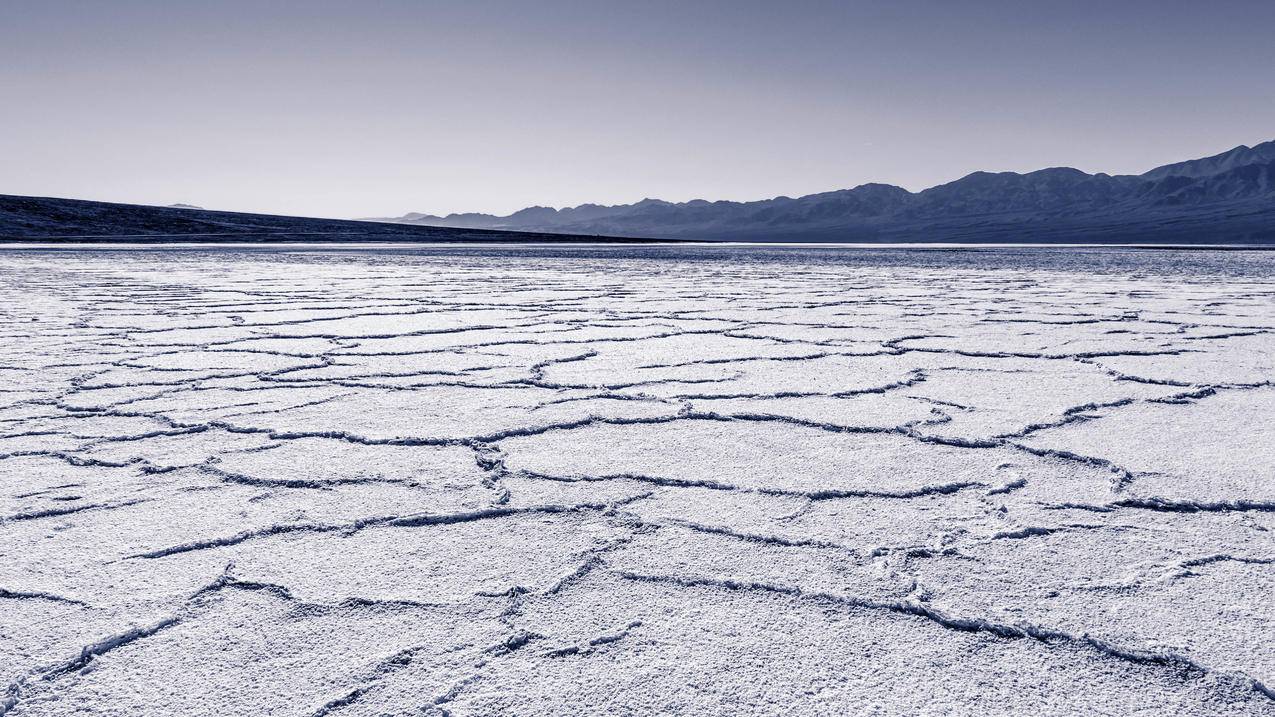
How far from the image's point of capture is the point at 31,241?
36.0 ft

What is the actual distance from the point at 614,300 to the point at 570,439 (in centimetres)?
234

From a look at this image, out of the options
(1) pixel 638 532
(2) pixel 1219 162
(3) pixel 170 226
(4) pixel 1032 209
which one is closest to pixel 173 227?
(3) pixel 170 226

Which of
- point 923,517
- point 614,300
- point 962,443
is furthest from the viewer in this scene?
point 614,300

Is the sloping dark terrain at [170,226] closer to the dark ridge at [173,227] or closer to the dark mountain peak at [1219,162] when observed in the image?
the dark ridge at [173,227]

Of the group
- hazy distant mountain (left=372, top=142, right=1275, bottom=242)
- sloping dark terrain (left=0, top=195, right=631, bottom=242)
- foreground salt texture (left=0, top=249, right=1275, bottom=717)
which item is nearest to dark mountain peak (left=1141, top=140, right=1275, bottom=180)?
hazy distant mountain (left=372, top=142, right=1275, bottom=242)

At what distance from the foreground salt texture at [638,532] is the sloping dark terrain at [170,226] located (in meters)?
12.1

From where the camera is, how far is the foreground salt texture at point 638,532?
62 cm

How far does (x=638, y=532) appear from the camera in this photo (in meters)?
0.88

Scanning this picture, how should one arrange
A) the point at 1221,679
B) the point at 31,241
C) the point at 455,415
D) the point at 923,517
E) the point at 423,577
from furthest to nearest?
the point at 31,241
the point at 455,415
the point at 923,517
the point at 423,577
the point at 1221,679

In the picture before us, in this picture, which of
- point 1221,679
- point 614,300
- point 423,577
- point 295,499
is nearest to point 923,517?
point 1221,679

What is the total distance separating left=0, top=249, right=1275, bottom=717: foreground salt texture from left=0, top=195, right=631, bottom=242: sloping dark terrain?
12.1 meters

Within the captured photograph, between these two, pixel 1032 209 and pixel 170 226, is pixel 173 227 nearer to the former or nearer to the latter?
pixel 170 226

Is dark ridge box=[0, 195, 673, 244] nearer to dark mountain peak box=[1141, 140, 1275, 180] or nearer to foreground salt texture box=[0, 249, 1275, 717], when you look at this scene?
foreground salt texture box=[0, 249, 1275, 717]

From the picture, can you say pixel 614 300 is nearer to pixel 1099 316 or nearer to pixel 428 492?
pixel 1099 316
